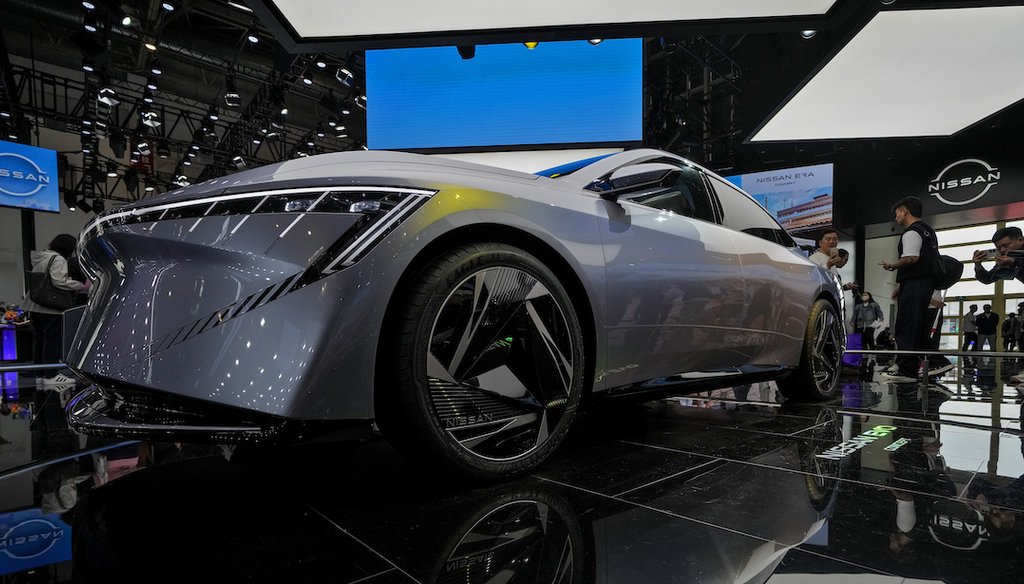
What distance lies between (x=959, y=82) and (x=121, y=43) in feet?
48.8

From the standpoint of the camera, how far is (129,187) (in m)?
17.1

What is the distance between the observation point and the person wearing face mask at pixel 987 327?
12.7 meters

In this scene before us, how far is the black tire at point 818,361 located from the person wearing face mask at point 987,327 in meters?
13.0

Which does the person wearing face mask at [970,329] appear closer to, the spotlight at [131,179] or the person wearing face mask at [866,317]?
the person wearing face mask at [866,317]

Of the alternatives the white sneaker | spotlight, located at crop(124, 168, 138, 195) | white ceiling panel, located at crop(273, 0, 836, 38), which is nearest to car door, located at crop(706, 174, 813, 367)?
white ceiling panel, located at crop(273, 0, 836, 38)

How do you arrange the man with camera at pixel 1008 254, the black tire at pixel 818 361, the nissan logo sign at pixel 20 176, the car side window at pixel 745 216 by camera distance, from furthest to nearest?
the nissan logo sign at pixel 20 176 → the man with camera at pixel 1008 254 → the black tire at pixel 818 361 → the car side window at pixel 745 216

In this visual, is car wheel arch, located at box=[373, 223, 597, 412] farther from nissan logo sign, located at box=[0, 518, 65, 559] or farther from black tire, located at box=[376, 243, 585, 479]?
nissan logo sign, located at box=[0, 518, 65, 559]

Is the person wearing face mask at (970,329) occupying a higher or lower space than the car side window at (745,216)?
lower

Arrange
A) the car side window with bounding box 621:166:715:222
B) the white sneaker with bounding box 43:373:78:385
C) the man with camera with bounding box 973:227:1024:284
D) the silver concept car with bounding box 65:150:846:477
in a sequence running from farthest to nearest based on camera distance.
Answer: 1. the white sneaker with bounding box 43:373:78:385
2. the man with camera with bounding box 973:227:1024:284
3. the car side window with bounding box 621:166:715:222
4. the silver concept car with bounding box 65:150:846:477

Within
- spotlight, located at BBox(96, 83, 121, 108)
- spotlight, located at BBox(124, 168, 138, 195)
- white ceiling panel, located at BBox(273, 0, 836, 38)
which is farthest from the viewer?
spotlight, located at BBox(124, 168, 138, 195)

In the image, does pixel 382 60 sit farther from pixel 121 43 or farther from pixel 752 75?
pixel 121 43

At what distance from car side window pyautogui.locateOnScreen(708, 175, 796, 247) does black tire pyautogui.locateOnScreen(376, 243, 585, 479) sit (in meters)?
1.52

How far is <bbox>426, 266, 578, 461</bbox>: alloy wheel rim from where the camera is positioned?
1464mm

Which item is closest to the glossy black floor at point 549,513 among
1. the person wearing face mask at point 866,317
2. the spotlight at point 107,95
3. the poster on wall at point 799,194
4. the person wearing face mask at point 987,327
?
the person wearing face mask at point 866,317
